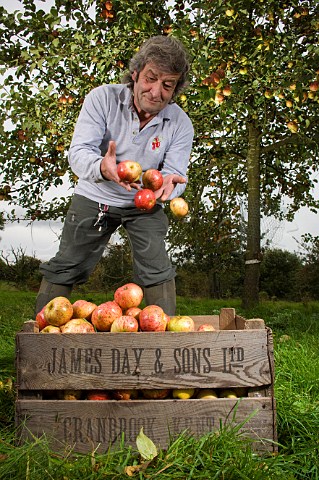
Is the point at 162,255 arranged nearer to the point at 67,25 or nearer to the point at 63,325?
the point at 63,325

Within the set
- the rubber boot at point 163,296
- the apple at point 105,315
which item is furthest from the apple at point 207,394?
the rubber boot at point 163,296

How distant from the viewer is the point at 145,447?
2320 mm

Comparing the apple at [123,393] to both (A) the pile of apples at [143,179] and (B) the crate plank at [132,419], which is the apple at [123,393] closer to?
(B) the crate plank at [132,419]

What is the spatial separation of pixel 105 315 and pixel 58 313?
0.22 m

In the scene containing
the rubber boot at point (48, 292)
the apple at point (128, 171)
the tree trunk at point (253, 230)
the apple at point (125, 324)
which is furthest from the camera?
the tree trunk at point (253, 230)

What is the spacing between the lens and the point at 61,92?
6535mm

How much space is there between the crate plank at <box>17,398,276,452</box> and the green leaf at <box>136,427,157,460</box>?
0.13m

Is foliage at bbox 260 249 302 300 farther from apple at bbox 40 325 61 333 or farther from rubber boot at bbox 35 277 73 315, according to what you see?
apple at bbox 40 325 61 333

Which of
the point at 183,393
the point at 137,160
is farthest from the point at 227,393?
the point at 137,160

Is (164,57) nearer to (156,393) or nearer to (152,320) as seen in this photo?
(152,320)

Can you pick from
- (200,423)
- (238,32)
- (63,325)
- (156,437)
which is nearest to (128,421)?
(156,437)

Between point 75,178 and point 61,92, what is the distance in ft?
3.63

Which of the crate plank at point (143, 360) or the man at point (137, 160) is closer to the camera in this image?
the crate plank at point (143, 360)

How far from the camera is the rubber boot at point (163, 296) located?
11.4ft
